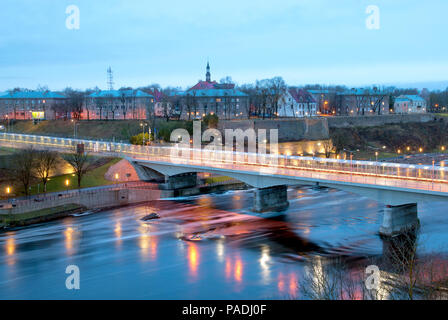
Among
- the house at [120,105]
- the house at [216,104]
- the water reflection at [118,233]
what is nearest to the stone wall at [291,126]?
the house at [216,104]

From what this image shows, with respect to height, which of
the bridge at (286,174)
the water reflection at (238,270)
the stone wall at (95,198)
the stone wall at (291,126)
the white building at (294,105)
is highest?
the white building at (294,105)

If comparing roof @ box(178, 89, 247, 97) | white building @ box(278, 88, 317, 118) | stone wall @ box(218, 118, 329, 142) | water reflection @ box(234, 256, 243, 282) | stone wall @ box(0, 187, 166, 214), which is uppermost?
roof @ box(178, 89, 247, 97)

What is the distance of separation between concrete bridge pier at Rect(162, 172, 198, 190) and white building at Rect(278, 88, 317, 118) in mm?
49980

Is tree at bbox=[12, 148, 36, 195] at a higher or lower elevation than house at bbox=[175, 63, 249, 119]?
lower

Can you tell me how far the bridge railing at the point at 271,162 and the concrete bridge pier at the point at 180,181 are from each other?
6.55 feet

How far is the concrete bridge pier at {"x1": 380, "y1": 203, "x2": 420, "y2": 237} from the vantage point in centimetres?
3453

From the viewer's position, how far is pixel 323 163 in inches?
1874

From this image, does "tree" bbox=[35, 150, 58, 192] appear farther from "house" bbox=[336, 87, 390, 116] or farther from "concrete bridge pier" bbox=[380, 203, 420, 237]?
"house" bbox=[336, 87, 390, 116]

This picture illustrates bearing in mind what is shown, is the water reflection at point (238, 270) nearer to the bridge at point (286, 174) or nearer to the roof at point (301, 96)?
the bridge at point (286, 174)

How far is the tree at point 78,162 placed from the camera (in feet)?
164

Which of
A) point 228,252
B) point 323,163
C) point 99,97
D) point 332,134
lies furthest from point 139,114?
point 228,252

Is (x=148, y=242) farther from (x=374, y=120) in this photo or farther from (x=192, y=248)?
(x=374, y=120)

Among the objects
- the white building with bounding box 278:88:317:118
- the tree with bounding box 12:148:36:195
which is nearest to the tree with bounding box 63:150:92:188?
the tree with bounding box 12:148:36:195
